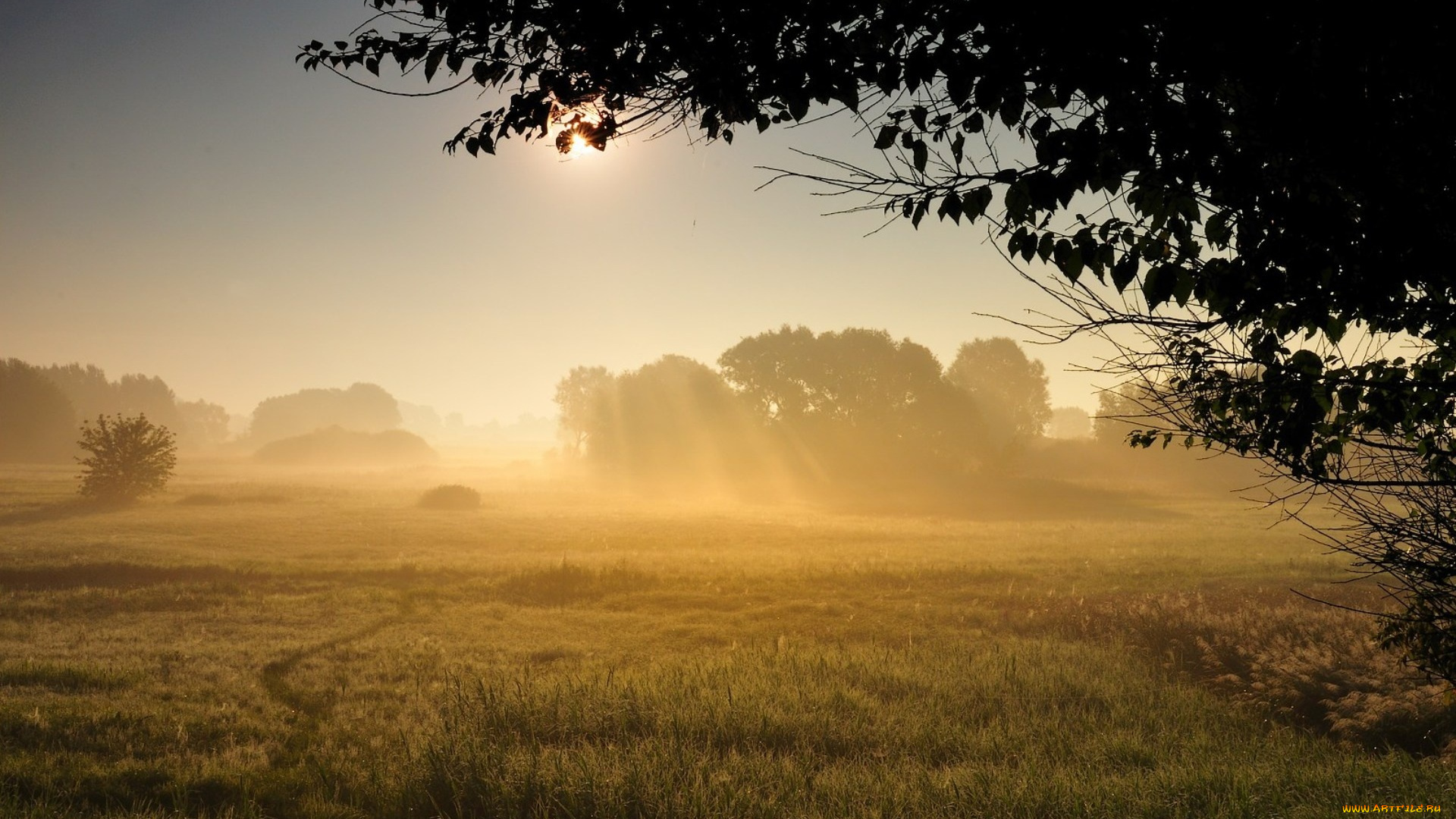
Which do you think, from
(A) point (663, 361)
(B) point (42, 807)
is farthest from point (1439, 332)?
(A) point (663, 361)

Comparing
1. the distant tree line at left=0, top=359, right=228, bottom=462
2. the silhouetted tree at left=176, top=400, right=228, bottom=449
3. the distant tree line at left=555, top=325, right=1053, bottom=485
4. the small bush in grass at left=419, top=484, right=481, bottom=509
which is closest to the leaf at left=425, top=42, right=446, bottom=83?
the small bush in grass at left=419, top=484, right=481, bottom=509

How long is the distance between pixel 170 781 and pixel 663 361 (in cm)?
7276

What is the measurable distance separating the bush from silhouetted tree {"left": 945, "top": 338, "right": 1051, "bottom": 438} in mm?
73949

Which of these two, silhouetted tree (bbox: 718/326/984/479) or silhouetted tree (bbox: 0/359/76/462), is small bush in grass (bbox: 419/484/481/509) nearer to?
silhouetted tree (bbox: 718/326/984/479)

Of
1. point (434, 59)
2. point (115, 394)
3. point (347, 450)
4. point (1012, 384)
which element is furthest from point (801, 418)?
point (115, 394)

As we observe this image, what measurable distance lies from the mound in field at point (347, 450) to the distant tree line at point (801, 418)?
65.7 meters

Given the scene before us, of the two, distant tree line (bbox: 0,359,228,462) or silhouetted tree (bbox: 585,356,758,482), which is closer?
silhouetted tree (bbox: 585,356,758,482)

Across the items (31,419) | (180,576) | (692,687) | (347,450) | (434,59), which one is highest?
(31,419)

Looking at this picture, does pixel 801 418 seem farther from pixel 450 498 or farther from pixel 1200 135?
pixel 1200 135

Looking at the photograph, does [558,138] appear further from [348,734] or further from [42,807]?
[348,734]

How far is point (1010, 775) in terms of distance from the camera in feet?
20.2

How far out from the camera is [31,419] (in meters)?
78.8

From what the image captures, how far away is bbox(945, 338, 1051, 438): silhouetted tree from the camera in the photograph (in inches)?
3278

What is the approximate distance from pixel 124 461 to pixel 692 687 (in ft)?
148
